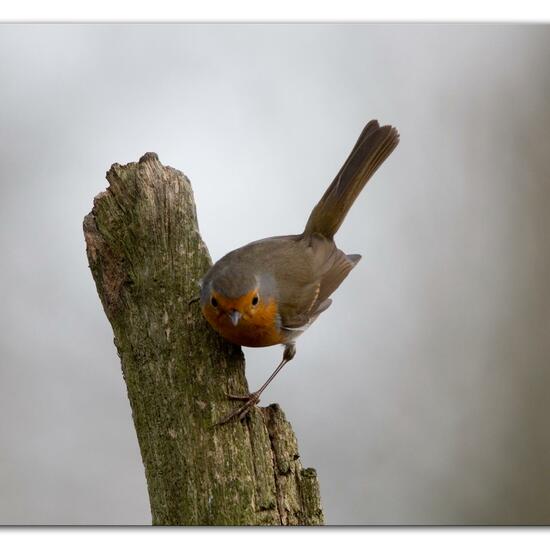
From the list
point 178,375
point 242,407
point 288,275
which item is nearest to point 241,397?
point 242,407

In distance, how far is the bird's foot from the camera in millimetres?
2648

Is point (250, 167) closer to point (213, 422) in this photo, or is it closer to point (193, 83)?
point (193, 83)

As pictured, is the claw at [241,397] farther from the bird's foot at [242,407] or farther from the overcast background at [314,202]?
the overcast background at [314,202]

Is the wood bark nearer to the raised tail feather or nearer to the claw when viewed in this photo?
the claw

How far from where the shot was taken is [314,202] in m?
3.62

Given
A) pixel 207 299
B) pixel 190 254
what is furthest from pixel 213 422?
pixel 190 254

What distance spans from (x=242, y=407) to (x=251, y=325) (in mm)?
336

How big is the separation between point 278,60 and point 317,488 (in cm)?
192

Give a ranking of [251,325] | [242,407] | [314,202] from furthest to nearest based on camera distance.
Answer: [314,202] → [251,325] → [242,407]

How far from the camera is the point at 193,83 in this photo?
11.5 ft

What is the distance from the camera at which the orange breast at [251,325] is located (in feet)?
9.12

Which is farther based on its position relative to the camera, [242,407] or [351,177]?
[351,177]
